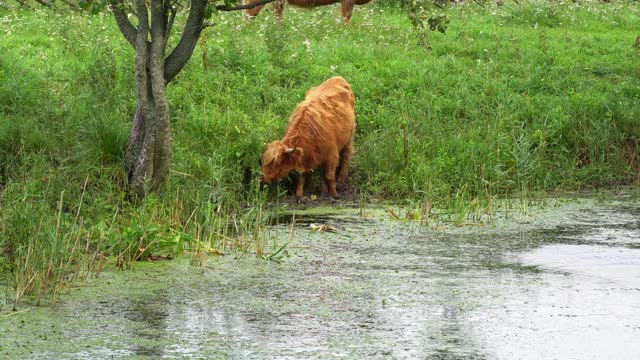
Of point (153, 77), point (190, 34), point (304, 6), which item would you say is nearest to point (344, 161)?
point (190, 34)

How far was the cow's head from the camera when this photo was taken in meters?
10.9

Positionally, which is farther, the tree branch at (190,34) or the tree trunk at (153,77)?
the tree branch at (190,34)

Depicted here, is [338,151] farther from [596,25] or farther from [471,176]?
[596,25]

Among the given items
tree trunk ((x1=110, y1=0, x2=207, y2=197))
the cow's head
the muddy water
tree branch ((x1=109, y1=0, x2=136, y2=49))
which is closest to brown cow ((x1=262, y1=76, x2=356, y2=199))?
the cow's head

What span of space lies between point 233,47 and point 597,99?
14.2ft

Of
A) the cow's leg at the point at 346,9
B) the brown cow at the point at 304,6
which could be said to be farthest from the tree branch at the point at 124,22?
the cow's leg at the point at 346,9

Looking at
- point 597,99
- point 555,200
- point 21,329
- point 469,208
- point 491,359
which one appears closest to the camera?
point 491,359

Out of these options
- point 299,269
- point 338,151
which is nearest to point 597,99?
point 338,151

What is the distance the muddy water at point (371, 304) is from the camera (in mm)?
5898

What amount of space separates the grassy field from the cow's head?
17 cm

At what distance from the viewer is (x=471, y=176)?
11320mm

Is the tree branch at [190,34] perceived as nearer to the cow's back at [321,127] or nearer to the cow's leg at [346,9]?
the cow's back at [321,127]

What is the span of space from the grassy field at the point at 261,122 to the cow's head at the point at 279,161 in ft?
0.57

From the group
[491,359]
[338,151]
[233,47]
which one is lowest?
[491,359]
